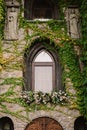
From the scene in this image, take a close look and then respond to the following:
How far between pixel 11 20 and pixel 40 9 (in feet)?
4.70

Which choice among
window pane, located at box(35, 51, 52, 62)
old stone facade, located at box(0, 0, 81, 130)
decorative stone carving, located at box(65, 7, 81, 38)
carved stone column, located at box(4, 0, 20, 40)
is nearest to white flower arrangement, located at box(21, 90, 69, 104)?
old stone facade, located at box(0, 0, 81, 130)

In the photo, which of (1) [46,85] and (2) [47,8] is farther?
(2) [47,8]

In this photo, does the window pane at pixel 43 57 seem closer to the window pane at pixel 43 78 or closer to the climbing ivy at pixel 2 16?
the window pane at pixel 43 78

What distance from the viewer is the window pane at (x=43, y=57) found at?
46.2 feet

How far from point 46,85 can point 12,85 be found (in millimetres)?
1277

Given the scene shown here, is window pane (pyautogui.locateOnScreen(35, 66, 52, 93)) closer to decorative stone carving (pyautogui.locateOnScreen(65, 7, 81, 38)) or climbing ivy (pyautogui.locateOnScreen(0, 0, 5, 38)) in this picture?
decorative stone carving (pyautogui.locateOnScreen(65, 7, 81, 38))

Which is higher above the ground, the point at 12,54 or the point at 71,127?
the point at 12,54

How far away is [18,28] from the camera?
45.8 feet

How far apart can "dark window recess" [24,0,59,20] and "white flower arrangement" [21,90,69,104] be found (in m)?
3.08

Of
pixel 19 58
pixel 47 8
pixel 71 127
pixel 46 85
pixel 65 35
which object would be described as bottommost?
pixel 71 127

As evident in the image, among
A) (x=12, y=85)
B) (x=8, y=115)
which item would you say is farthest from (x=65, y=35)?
(x=8, y=115)

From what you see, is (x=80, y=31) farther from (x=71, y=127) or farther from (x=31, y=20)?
(x=71, y=127)

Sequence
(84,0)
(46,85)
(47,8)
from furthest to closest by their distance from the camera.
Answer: (47,8) → (46,85) → (84,0)

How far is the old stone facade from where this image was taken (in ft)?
43.1
